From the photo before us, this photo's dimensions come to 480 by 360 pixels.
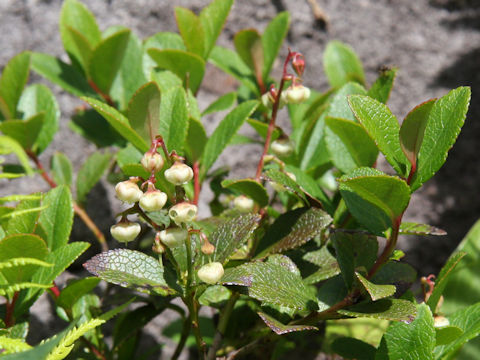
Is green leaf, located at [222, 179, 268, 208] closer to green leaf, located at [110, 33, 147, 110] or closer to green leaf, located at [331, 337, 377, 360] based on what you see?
green leaf, located at [331, 337, 377, 360]

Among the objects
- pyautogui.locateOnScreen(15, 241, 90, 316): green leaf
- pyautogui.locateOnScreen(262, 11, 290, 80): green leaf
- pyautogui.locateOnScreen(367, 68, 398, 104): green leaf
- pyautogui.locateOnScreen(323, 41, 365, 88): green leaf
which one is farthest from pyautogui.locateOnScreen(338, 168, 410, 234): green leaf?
pyautogui.locateOnScreen(323, 41, 365, 88): green leaf

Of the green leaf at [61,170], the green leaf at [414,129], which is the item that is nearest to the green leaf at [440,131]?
the green leaf at [414,129]

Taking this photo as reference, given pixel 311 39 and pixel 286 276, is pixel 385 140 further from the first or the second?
pixel 311 39

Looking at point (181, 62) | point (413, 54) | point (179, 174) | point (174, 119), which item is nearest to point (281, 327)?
point (179, 174)

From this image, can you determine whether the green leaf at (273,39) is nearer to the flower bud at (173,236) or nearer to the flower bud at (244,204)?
the flower bud at (244,204)

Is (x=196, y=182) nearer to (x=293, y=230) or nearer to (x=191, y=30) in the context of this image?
(x=293, y=230)

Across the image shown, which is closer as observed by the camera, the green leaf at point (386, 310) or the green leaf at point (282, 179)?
the green leaf at point (386, 310)
